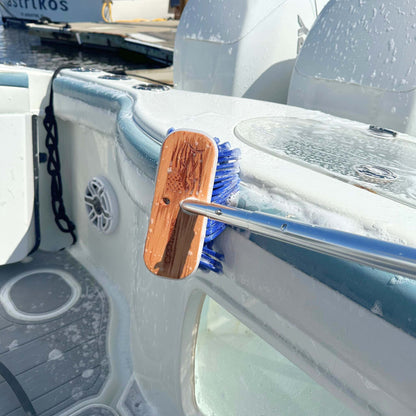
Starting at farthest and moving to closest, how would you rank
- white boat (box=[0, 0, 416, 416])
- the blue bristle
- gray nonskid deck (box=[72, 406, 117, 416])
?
gray nonskid deck (box=[72, 406, 117, 416])
the blue bristle
white boat (box=[0, 0, 416, 416])

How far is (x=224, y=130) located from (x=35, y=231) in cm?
145

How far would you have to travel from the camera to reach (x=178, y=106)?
1.43 m

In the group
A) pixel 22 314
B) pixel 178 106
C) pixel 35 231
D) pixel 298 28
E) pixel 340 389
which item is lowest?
pixel 22 314

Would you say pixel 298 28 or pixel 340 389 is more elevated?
pixel 298 28

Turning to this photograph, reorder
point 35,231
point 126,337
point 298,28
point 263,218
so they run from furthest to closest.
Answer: point 298,28, point 35,231, point 126,337, point 263,218

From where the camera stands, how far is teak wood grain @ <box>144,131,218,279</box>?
2.33 ft

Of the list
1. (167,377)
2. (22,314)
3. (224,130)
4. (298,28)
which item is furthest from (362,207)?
(298,28)

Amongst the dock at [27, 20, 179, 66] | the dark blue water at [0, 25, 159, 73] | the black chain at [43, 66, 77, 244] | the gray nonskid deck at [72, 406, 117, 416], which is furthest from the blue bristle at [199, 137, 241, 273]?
the dark blue water at [0, 25, 159, 73]

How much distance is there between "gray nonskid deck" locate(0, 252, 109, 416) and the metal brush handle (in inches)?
44.3

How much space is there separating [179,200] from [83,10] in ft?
62.6

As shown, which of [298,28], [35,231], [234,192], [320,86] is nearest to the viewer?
[234,192]

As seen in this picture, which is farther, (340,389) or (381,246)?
(340,389)

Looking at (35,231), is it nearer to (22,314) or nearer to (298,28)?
(22,314)

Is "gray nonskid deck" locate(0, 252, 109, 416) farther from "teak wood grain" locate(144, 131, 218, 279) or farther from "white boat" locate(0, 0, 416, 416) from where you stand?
"teak wood grain" locate(144, 131, 218, 279)
